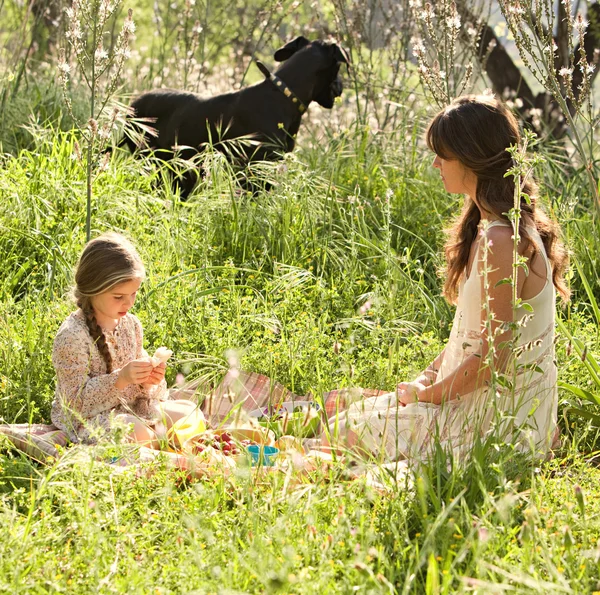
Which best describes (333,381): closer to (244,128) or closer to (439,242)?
(439,242)

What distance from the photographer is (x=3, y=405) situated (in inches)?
143

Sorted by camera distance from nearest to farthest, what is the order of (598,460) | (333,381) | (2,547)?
(2,547) → (598,460) → (333,381)

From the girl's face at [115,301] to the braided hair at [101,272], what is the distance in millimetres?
18

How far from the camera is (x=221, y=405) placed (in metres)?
3.90

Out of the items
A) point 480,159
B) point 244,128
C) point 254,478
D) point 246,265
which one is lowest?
point 254,478

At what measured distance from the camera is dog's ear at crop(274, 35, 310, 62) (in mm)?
6051

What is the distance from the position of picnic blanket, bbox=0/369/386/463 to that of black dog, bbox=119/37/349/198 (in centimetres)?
221

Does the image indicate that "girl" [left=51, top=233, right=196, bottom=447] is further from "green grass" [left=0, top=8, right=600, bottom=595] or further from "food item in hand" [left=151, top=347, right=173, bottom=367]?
"green grass" [left=0, top=8, right=600, bottom=595]

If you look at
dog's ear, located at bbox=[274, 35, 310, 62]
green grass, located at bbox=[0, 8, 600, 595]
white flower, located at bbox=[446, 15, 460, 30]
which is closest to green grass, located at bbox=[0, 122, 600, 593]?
green grass, located at bbox=[0, 8, 600, 595]

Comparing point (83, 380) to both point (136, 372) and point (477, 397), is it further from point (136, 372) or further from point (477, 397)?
point (477, 397)

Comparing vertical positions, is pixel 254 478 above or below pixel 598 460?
above

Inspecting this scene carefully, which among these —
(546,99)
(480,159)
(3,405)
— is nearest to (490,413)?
(480,159)

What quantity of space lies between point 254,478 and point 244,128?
3.55 metres

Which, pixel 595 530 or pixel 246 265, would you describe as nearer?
pixel 595 530
